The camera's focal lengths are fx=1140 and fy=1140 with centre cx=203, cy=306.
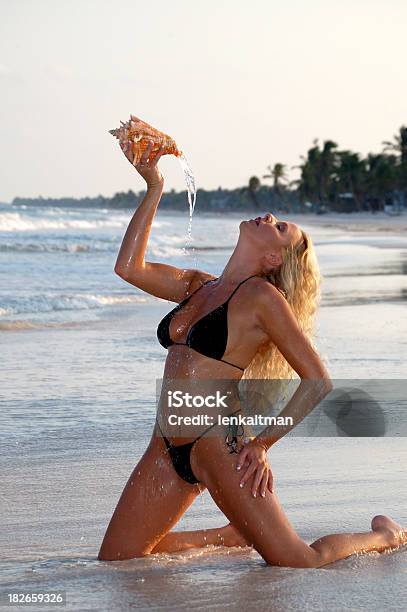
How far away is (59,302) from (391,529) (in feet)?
37.8

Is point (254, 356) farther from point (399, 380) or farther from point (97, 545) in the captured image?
point (399, 380)

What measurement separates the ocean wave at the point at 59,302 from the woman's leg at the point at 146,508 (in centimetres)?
1006

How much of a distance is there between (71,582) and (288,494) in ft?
5.22

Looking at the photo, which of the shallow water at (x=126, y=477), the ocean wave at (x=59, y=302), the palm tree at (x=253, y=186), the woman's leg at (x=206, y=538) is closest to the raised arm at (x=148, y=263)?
the shallow water at (x=126, y=477)

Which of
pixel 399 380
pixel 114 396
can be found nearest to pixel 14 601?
pixel 114 396

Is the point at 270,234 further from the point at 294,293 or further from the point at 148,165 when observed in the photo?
the point at 148,165

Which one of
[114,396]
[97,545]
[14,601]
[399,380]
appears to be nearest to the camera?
[14,601]

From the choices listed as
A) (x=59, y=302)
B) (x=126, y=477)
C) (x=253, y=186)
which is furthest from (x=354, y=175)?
(x=126, y=477)

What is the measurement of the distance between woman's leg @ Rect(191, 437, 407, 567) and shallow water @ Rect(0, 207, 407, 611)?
2.4 inches

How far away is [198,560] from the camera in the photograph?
4.64m

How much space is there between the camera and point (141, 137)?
4727mm

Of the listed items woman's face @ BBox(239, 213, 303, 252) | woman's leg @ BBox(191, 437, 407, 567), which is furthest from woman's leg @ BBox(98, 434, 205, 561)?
woman's face @ BBox(239, 213, 303, 252)

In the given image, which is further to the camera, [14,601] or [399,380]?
[399,380]

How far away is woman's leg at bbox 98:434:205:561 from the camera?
14.9 ft
